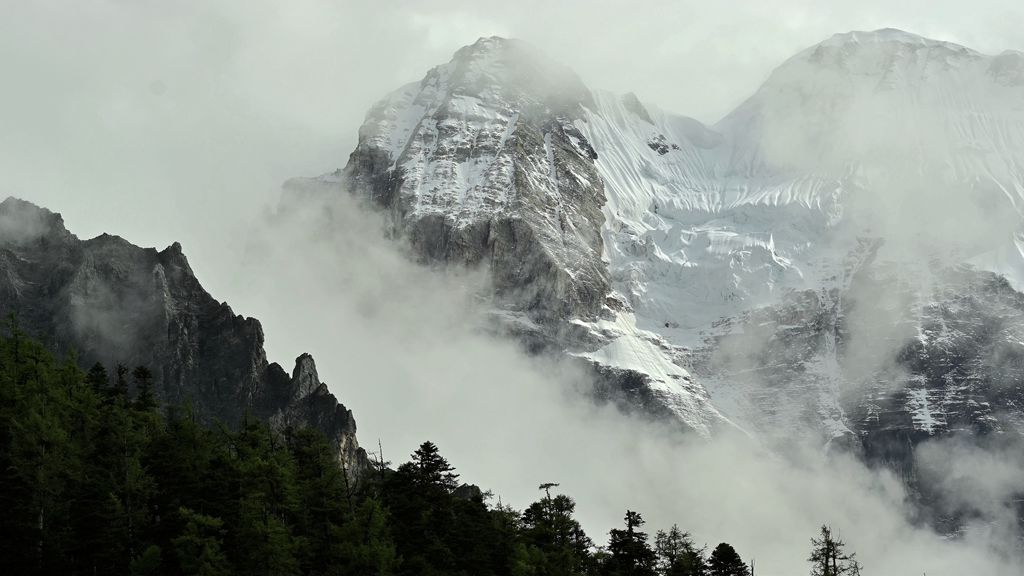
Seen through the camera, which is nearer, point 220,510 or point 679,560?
point 220,510

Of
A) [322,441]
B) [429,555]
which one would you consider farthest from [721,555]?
[322,441]

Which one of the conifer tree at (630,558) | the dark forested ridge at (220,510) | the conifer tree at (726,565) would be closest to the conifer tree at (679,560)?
the dark forested ridge at (220,510)

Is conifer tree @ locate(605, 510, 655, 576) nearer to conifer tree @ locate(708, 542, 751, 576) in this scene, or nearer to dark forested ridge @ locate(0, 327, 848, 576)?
dark forested ridge @ locate(0, 327, 848, 576)

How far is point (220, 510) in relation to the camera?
137m

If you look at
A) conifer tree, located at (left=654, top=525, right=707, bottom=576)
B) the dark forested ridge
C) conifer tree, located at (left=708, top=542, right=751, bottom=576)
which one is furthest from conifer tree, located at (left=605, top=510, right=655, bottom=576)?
conifer tree, located at (left=708, top=542, right=751, bottom=576)

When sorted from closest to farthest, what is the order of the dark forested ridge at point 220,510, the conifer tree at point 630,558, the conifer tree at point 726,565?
1. the dark forested ridge at point 220,510
2. the conifer tree at point 726,565
3. the conifer tree at point 630,558

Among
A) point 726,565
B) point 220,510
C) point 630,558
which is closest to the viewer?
point 220,510

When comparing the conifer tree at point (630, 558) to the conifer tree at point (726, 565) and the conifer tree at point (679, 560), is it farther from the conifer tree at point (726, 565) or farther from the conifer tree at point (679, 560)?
the conifer tree at point (726, 565)

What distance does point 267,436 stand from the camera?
534ft

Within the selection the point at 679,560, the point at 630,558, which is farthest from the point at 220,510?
the point at 679,560

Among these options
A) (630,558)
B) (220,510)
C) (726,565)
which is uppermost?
(630,558)

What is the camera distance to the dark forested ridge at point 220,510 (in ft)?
416

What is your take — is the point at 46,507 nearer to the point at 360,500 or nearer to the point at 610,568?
the point at 360,500

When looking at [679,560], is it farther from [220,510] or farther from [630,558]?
[220,510]
